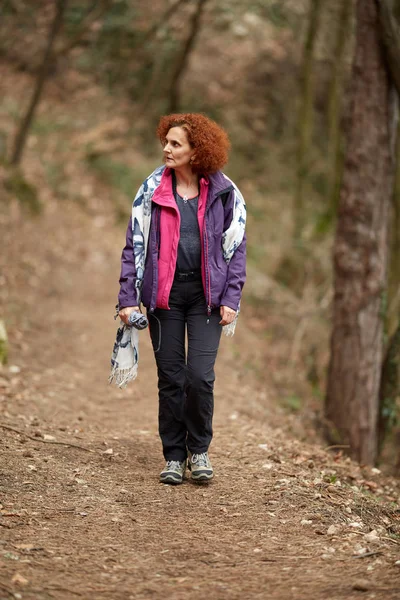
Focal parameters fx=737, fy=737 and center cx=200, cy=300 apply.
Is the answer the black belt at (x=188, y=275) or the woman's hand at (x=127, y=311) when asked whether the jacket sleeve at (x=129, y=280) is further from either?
the black belt at (x=188, y=275)

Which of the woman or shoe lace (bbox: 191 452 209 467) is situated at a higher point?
the woman

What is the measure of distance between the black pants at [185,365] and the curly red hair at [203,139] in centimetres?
73

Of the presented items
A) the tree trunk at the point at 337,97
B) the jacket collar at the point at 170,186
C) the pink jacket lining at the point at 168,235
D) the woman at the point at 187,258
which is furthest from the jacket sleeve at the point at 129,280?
the tree trunk at the point at 337,97

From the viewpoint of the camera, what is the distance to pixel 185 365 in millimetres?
4898

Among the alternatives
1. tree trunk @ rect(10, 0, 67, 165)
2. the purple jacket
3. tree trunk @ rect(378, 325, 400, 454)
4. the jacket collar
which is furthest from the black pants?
tree trunk @ rect(10, 0, 67, 165)

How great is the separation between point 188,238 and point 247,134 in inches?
700

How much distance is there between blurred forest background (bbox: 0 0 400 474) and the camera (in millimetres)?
9461

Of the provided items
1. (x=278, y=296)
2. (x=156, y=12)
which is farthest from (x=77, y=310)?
(x=156, y=12)

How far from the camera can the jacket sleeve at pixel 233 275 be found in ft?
15.5

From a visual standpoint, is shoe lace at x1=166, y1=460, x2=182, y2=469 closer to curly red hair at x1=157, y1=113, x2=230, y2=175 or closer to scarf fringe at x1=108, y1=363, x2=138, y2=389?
scarf fringe at x1=108, y1=363, x2=138, y2=389

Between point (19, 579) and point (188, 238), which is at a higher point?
point (188, 238)

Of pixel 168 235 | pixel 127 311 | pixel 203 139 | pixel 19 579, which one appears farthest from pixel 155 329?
pixel 19 579

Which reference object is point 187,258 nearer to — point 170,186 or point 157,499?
point 170,186

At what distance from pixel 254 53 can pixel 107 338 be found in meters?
14.6
